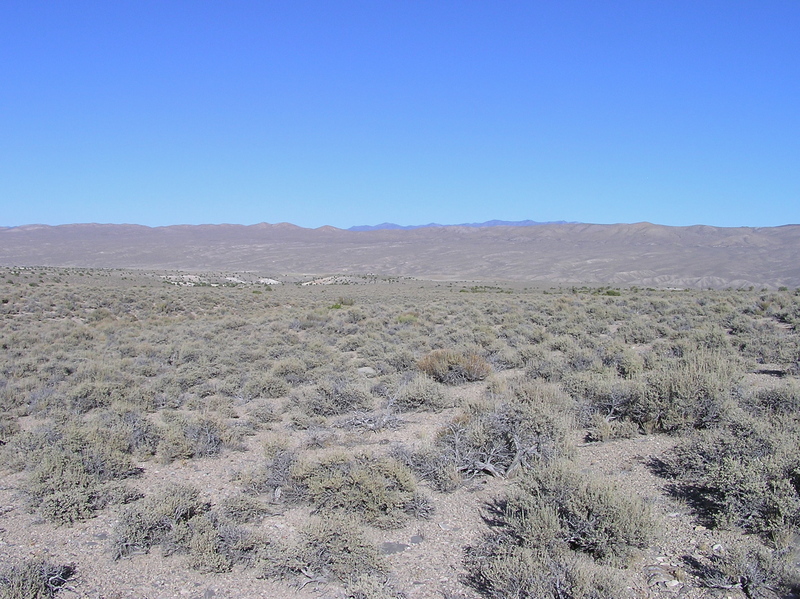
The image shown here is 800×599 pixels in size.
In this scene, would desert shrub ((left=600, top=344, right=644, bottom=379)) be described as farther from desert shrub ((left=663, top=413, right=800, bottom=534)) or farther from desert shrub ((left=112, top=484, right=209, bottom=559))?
desert shrub ((left=112, top=484, right=209, bottom=559))

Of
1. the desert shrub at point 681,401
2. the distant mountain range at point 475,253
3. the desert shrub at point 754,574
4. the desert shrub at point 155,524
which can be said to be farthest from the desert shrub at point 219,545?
the distant mountain range at point 475,253

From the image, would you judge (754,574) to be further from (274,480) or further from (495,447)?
(274,480)

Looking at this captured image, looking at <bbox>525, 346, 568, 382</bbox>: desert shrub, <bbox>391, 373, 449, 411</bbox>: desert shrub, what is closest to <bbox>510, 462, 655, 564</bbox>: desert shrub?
<bbox>391, 373, 449, 411</bbox>: desert shrub

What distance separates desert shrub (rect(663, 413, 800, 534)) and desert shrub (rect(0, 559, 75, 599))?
5.49 metres

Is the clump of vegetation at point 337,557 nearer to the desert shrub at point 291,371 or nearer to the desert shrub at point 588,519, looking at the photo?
the desert shrub at point 588,519

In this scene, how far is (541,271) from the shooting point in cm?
8456

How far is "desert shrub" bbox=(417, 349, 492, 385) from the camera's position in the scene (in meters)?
10.8

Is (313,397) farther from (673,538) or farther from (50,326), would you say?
(50,326)

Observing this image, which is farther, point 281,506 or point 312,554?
point 281,506

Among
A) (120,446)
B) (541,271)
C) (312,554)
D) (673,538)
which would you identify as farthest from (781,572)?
(541,271)

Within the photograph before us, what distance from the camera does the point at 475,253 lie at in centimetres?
10675

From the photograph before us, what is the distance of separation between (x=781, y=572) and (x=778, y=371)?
8.43 metres

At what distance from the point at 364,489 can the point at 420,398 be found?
3.71m

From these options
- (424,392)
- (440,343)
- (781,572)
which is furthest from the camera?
(440,343)
